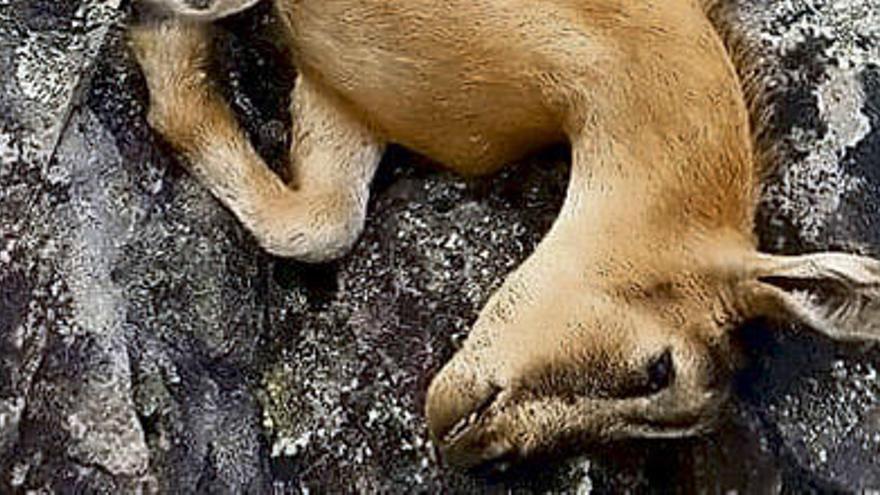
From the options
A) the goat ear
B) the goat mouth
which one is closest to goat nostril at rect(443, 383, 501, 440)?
the goat mouth

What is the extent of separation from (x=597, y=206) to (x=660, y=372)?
0.17 metres

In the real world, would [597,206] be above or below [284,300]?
above

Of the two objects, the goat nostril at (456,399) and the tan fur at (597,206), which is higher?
the tan fur at (597,206)

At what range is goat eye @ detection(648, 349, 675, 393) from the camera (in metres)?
2.08

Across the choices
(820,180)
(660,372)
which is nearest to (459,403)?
(660,372)

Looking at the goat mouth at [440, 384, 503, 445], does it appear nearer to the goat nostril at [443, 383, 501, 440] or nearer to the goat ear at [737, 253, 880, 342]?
the goat nostril at [443, 383, 501, 440]

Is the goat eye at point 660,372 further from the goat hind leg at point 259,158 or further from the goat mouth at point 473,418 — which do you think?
the goat hind leg at point 259,158

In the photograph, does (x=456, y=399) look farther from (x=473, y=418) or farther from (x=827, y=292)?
(x=827, y=292)

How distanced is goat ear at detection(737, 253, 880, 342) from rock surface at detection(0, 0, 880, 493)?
0.35 feet

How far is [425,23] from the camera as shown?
2.22 meters

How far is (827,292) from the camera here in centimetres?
203

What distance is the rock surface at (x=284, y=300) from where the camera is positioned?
221 cm

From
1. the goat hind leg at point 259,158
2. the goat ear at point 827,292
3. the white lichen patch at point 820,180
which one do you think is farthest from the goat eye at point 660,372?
the goat hind leg at point 259,158

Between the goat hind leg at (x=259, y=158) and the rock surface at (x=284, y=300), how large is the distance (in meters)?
0.03
